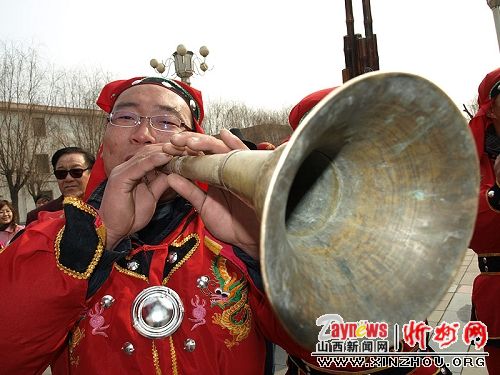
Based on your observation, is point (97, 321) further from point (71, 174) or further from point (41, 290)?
point (71, 174)

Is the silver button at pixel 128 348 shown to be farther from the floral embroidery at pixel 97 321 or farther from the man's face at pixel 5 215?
the man's face at pixel 5 215

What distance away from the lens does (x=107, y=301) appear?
1.63 m

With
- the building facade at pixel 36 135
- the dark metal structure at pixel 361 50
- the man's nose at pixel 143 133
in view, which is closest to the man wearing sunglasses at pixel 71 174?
the man's nose at pixel 143 133

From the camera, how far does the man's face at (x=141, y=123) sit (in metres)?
1.91

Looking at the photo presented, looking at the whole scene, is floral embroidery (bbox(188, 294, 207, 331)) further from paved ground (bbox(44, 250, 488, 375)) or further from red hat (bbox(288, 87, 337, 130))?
paved ground (bbox(44, 250, 488, 375))

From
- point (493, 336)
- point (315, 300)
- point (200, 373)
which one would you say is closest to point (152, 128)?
point (200, 373)

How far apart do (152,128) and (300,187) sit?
3.19ft

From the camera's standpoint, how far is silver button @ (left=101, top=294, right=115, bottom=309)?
64.1 inches

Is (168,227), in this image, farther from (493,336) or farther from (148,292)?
(493,336)

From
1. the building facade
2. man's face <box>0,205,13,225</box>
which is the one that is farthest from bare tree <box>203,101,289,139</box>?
man's face <box>0,205,13,225</box>

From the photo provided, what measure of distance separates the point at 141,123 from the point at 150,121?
45 mm

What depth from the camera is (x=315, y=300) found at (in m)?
0.93

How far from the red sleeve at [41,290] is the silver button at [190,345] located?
0.42m

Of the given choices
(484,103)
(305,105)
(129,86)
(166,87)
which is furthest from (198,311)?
(484,103)
